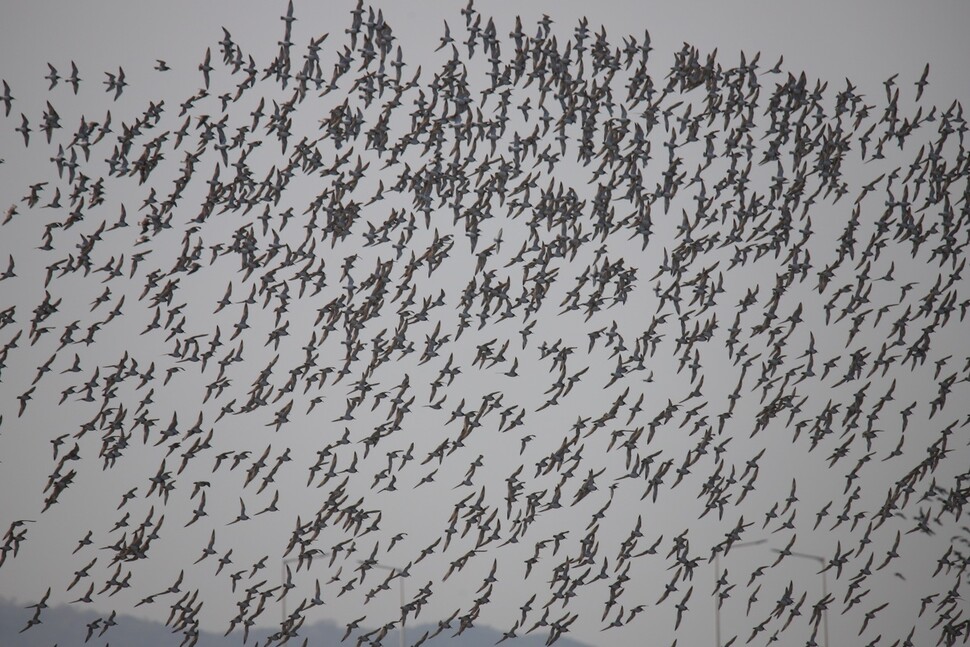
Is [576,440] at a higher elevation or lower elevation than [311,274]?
lower

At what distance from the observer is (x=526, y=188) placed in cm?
4888

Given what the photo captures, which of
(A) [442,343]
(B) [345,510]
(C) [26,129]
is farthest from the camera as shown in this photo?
(B) [345,510]

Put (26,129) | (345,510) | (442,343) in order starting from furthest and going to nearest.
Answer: (345,510) → (442,343) → (26,129)

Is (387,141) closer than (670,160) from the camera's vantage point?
Yes

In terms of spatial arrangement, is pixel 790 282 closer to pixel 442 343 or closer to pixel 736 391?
pixel 736 391

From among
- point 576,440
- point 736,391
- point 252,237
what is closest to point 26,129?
point 252,237

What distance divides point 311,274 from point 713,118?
15403mm

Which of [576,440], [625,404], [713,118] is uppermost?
[713,118]

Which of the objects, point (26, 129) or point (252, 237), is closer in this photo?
point (26, 129)

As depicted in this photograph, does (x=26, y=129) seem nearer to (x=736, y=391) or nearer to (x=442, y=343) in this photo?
(x=442, y=343)

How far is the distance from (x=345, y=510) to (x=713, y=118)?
63.1 ft

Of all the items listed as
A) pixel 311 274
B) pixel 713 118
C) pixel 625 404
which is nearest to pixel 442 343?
pixel 311 274

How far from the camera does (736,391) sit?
5191 cm

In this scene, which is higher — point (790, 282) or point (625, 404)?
point (790, 282)
